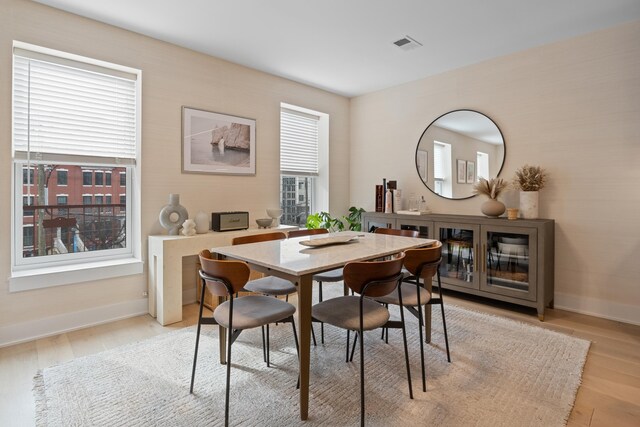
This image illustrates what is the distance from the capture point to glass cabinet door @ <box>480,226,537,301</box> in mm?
3119

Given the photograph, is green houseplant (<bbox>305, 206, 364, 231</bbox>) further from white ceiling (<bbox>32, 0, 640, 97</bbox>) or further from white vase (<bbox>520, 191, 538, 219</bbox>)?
white vase (<bbox>520, 191, 538, 219</bbox>)

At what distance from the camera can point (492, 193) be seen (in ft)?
11.7

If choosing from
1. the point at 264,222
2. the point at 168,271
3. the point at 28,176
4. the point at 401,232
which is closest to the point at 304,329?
the point at 401,232

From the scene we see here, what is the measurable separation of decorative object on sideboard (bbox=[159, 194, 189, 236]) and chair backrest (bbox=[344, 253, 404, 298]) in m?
2.12

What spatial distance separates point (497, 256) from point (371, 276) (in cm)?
223

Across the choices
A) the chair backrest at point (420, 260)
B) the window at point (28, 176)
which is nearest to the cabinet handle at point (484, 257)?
the chair backrest at point (420, 260)

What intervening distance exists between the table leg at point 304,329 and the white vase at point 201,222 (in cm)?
203

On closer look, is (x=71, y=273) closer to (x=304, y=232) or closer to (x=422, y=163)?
(x=304, y=232)

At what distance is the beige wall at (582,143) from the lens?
9.73ft

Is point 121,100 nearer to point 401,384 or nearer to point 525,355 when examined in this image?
point 401,384

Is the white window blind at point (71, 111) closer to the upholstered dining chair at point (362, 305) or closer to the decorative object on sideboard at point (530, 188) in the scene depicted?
the upholstered dining chair at point (362, 305)

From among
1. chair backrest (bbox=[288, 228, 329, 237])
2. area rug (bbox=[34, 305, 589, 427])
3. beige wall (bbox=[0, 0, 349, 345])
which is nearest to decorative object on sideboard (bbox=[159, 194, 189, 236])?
beige wall (bbox=[0, 0, 349, 345])

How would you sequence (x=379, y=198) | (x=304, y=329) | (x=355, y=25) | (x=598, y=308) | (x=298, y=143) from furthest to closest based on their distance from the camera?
(x=298, y=143) → (x=379, y=198) → (x=598, y=308) → (x=355, y=25) → (x=304, y=329)

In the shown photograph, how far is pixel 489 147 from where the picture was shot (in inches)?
149
